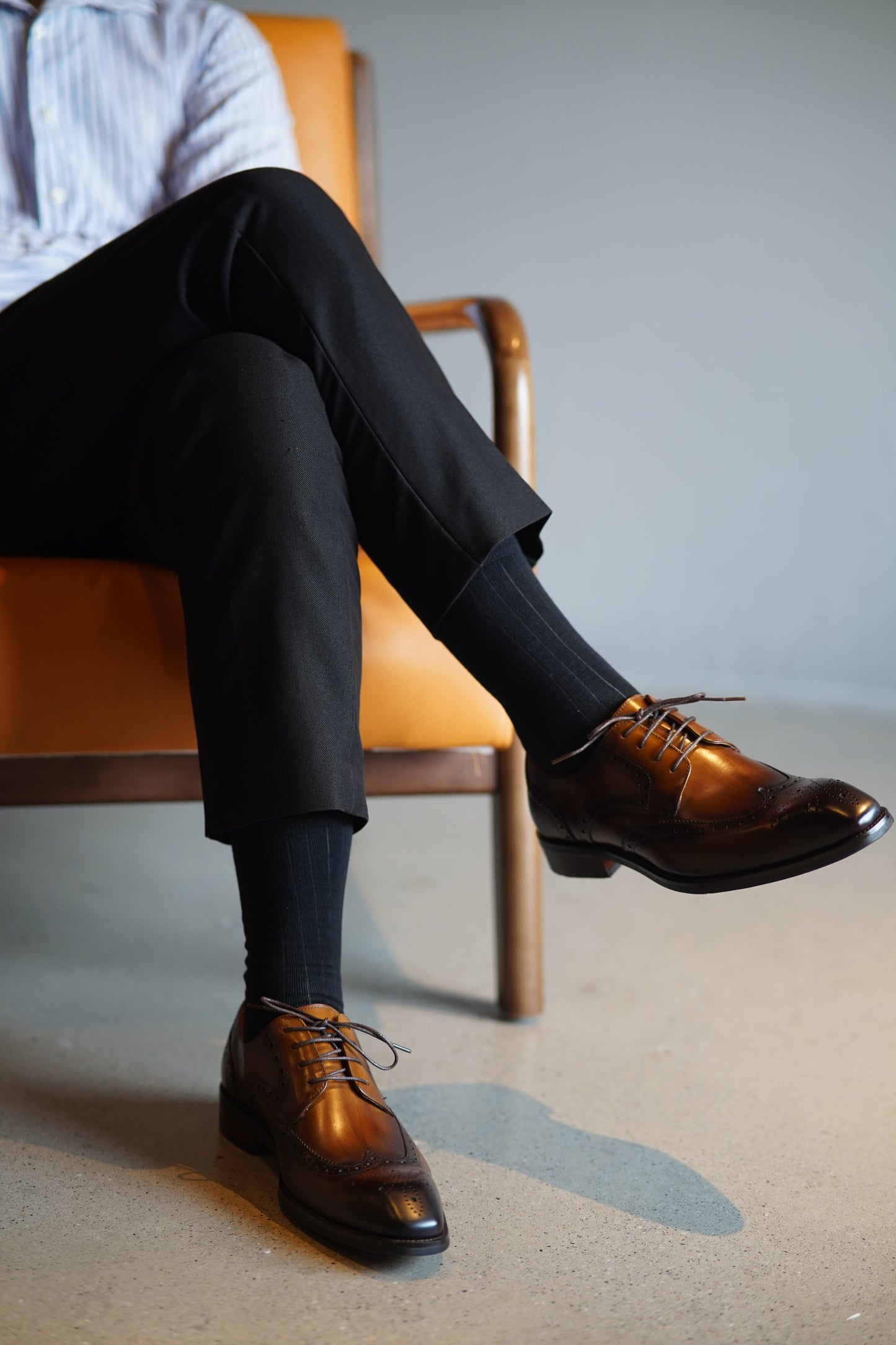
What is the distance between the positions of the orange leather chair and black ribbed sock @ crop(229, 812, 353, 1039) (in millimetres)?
183

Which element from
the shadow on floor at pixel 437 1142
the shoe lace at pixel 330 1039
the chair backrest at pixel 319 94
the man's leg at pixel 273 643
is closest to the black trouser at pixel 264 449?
the man's leg at pixel 273 643

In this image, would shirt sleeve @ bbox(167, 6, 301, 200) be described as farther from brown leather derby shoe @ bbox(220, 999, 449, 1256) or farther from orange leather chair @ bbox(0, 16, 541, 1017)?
brown leather derby shoe @ bbox(220, 999, 449, 1256)

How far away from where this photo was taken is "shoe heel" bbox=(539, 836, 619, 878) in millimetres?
716

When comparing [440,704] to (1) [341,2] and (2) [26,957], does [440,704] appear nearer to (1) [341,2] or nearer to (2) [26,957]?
(2) [26,957]

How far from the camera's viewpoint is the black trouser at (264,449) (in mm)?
638

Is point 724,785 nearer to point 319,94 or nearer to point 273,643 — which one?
point 273,643

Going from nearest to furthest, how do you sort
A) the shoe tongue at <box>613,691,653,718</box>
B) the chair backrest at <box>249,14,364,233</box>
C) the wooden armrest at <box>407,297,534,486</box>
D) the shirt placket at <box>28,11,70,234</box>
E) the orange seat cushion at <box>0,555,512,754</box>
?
the shoe tongue at <box>613,691,653,718</box> → the orange seat cushion at <box>0,555,512,754</box> → the wooden armrest at <box>407,297,534,486</box> → the shirt placket at <box>28,11,70,234</box> → the chair backrest at <box>249,14,364,233</box>

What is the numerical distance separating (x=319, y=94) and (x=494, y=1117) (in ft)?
3.81

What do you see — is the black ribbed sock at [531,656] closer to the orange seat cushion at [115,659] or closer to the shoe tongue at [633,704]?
the shoe tongue at [633,704]

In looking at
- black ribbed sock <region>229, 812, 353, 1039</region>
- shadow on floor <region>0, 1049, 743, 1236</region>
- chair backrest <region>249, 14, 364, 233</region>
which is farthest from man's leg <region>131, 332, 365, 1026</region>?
chair backrest <region>249, 14, 364, 233</region>

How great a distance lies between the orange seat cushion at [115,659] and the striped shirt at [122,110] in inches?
17.7

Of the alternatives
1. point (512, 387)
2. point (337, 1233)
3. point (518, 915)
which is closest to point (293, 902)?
point (337, 1233)

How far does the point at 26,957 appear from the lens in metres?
1.05

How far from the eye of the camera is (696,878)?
65cm
